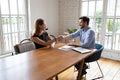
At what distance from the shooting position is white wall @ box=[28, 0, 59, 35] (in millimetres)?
3871

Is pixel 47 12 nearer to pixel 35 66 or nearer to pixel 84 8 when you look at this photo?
pixel 84 8

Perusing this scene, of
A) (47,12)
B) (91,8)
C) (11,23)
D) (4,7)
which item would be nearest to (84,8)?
(91,8)

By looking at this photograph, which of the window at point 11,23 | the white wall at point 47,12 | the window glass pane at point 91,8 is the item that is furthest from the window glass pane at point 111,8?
the window at point 11,23

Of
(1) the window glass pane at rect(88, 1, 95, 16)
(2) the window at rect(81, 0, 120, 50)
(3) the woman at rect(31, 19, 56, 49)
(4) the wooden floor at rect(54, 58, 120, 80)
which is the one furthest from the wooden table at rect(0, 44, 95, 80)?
(1) the window glass pane at rect(88, 1, 95, 16)

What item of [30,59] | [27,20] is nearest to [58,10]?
[27,20]

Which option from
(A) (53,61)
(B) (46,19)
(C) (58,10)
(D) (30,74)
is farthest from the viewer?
(C) (58,10)

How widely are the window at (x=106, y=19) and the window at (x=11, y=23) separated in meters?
1.98

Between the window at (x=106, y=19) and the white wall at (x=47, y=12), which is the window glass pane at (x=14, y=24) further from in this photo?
the window at (x=106, y=19)

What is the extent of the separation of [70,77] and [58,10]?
2.68 meters

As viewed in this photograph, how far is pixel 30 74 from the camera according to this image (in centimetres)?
136

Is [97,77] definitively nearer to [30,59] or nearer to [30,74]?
[30,59]

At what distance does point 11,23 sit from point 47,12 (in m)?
1.30

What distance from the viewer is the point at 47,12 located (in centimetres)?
436

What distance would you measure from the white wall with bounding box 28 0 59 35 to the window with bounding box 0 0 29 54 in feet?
0.69
